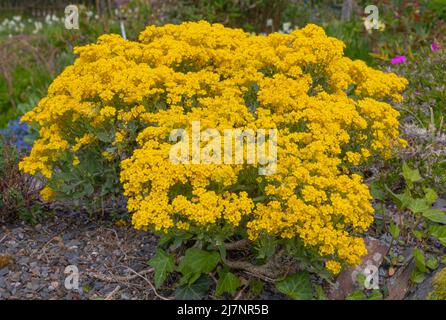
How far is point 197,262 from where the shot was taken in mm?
2906

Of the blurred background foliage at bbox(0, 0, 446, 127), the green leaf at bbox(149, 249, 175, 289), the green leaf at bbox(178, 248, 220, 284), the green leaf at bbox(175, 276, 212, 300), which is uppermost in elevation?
the blurred background foliage at bbox(0, 0, 446, 127)

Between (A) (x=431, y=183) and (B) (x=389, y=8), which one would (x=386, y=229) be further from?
(B) (x=389, y=8)

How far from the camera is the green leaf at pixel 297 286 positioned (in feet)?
9.58

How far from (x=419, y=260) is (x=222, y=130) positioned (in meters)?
1.26

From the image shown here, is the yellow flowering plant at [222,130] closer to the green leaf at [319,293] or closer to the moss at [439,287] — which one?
the green leaf at [319,293]

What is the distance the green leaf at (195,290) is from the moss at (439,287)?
1.17 metres

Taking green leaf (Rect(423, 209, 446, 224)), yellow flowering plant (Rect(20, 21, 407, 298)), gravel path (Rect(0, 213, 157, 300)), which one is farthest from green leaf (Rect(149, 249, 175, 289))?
green leaf (Rect(423, 209, 446, 224))

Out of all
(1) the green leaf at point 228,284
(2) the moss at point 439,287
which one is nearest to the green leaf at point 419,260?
(2) the moss at point 439,287

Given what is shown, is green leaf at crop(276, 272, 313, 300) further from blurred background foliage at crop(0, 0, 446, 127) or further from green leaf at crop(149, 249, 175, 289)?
blurred background foliage at crop(0, 0, 446, 127)

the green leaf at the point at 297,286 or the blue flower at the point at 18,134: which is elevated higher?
the green leaf at the point at 297,286

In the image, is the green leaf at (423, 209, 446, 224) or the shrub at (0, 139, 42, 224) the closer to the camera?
the green leaf at (423, 209, 446, 224)

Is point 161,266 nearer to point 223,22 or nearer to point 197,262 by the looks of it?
point 197,262

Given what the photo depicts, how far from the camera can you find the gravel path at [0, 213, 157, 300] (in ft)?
10.6
